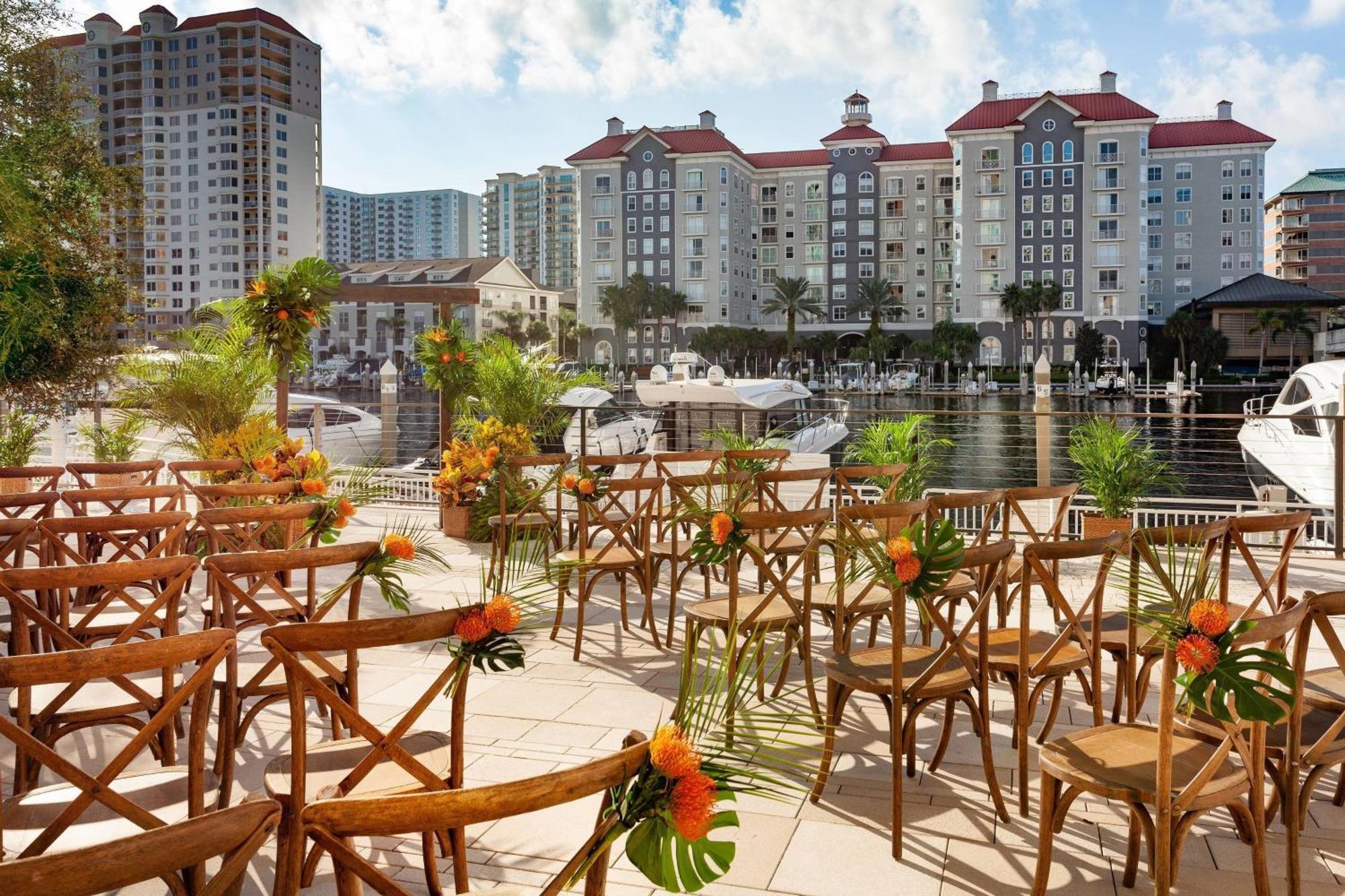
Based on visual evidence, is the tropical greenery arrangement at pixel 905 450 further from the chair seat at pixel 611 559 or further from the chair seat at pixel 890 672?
the chair seat at pixel 890 672

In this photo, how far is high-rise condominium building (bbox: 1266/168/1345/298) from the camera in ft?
351

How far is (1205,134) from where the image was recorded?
7162cm

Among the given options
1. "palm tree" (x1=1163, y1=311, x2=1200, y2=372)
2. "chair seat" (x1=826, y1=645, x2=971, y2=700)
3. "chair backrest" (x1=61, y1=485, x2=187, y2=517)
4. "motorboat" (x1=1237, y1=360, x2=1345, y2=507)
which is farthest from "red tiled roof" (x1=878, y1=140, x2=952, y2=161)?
"chair seat" (x1=826, y1=645, x2=971, y2=700)

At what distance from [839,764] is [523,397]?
6432 mm

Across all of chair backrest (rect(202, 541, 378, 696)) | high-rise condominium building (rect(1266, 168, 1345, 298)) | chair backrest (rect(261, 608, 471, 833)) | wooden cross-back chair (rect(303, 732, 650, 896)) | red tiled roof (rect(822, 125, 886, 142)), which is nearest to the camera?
wooden cross-back chair (rect(303, 732, 650, 896))

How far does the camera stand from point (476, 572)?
7770 mm

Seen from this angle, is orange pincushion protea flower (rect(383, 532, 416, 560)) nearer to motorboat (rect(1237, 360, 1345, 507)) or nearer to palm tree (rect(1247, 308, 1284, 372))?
motorboat (rect(1237, 360, 1345, 507))

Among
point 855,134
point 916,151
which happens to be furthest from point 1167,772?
point 855,134

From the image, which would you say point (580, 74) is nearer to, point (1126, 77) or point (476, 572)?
point (476, 572)

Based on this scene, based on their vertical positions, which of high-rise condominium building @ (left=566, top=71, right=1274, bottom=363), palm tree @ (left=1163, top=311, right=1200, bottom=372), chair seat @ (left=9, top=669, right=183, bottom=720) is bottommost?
chair seat @ (left=9, top=669, right=183, bottom=720)

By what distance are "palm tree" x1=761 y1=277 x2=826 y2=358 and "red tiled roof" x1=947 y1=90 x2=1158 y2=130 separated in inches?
624

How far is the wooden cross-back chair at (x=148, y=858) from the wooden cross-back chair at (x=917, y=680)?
6.40ft

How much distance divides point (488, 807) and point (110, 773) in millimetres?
1078

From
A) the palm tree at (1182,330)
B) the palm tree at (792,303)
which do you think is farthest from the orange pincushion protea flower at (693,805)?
the palm tree at (792,303)
